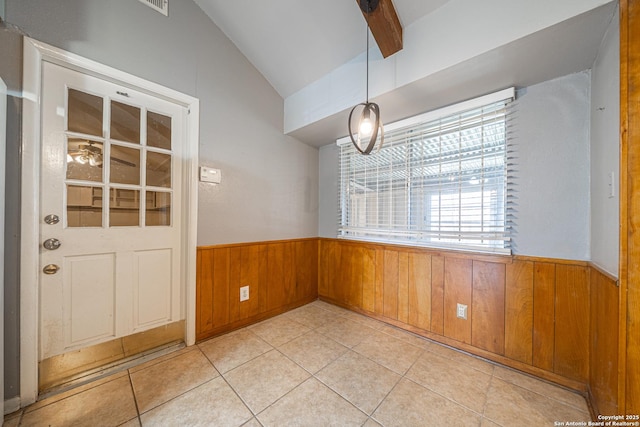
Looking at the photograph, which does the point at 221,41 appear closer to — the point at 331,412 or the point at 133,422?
the point at 133,422

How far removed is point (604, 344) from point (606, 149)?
1.04 m

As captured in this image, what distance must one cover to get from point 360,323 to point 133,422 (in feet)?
6.13

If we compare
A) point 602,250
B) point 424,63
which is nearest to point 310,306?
point 602,250

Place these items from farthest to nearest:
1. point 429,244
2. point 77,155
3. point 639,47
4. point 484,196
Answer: point 429,244, point 484,196, point 77,155, point 639,47

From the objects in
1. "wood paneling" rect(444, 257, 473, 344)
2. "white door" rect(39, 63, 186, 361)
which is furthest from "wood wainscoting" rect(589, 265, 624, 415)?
"white door" rect(39, 63, 186, 361)

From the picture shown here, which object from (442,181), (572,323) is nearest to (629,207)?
(572,323)

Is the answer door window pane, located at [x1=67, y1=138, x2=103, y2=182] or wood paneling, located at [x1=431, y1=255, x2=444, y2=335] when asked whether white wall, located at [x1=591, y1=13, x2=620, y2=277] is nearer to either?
wood paneling, located at [x1=431, y1=255, x2=444, y2=335]

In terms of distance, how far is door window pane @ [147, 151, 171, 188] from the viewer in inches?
72.5

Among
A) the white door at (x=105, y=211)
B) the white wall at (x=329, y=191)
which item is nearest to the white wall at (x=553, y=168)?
the white wall at (x=329, y=191)

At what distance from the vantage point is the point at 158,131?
188 cm

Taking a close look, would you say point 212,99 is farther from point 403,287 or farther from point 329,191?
point 403,287

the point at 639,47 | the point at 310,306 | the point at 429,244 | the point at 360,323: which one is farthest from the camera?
the point at 310,306

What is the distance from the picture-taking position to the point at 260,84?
2469 millimetres

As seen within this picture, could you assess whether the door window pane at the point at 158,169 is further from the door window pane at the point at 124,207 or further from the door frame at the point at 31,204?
the door frame at the point at 31,204
